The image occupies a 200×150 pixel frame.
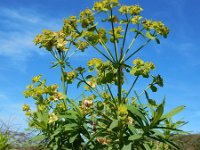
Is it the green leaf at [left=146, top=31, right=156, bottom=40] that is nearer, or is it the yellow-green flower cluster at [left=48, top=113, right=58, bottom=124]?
the green leaf at [left=146, top=31, right=156, bottom=40]

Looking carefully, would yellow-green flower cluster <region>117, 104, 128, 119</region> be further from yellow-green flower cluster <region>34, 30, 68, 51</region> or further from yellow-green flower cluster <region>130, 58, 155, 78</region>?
yellow-green flower cluster <region>34, 30, 68, 51</region>

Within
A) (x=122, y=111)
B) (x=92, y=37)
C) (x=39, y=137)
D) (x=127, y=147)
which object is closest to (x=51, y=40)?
(x=92, y=37)

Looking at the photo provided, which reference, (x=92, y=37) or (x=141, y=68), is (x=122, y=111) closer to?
(x=141, y=68)

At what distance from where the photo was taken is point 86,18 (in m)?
4.39

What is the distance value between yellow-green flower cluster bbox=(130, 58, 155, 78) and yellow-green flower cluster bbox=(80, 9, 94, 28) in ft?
2.09

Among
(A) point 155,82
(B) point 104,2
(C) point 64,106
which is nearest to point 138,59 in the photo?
(A) point 155,82

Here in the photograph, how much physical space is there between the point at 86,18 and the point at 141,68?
31.5 inches

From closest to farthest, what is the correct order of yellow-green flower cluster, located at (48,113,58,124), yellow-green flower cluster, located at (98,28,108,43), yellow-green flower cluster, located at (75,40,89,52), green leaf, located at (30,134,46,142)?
yellow-green flower cluster, located at (98,28,108,43) → yellow-green flower cluster, located at (48,113,58,124) → green leaf, located at (30,134,46,142) → yellow-green flower cluster, located at (75,40,89,52)

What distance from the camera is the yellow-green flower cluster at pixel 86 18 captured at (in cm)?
437

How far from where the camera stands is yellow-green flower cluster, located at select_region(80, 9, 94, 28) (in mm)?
4371

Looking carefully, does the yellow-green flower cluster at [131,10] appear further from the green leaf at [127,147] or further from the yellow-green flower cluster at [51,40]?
the green leaf at [127,147]

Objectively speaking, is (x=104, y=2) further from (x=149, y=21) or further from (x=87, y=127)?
(x=87, y=127)

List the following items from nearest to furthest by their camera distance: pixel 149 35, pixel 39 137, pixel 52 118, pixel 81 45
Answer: pixel 149 35 → pixel 52 118 → pixel 39 137 → pixel 81 45

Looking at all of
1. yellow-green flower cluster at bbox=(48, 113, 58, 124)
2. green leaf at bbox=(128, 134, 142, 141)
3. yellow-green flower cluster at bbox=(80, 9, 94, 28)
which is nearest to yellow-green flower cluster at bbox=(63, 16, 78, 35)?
yellow-green flower cluster at bbox=(80, 9, 94, 28)
